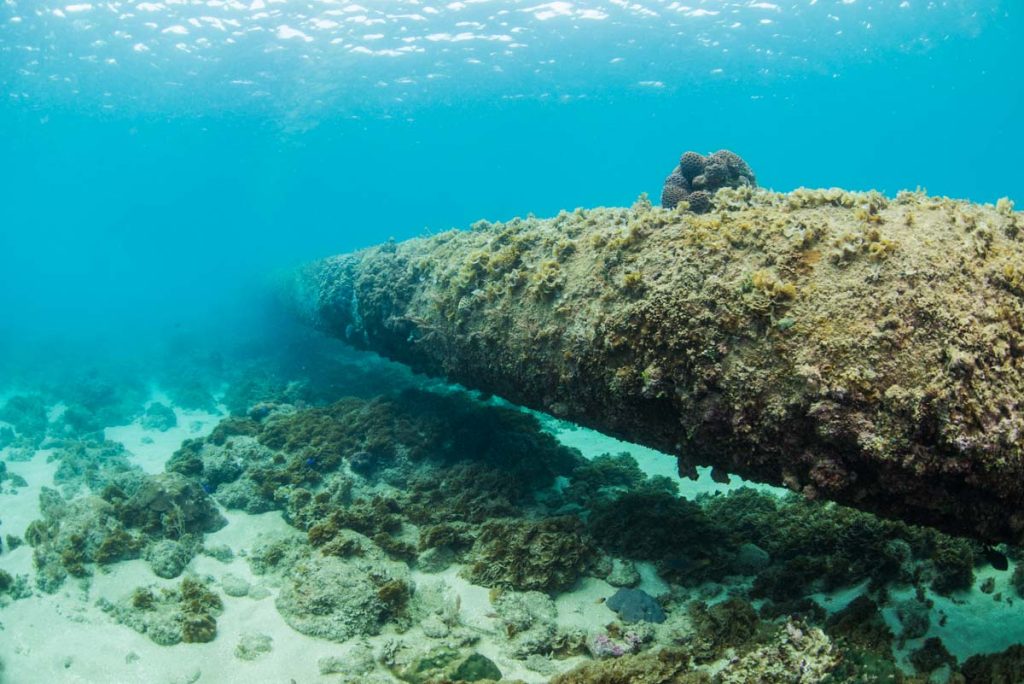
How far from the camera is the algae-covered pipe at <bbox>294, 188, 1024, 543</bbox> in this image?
12.8 ft

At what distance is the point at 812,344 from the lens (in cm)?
441

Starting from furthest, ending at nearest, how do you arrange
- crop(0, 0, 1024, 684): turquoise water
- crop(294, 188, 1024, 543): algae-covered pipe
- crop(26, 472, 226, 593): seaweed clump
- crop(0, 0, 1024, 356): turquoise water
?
crop(0, 0, 1024, 356): turquoise water < crop(26, 472, 226, 593): seaweed clump < crop(0, 0, 1024, 684): turquoise water < crop(294, 188, 1024, 543): algae-covered pipe

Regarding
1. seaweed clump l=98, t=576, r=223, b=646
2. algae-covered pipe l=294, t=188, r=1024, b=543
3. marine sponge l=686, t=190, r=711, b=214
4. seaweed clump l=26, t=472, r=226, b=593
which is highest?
marine sponge l=686, t=190, r=711, b=214

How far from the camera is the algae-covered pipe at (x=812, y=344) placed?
12.8 ft

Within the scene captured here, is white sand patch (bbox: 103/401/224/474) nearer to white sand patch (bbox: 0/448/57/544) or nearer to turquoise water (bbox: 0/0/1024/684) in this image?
turquoise water (bbox: 0/0/1024/684)

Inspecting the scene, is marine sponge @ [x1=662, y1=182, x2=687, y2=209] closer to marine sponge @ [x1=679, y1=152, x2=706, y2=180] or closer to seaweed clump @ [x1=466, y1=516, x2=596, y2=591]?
marine sponge @ [x1=679, y1=152, x2=706, y2=180]

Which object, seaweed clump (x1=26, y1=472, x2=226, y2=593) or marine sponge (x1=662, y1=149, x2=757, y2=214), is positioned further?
seaweed clump (x1=26, y1=472, x2=226, y2=593)

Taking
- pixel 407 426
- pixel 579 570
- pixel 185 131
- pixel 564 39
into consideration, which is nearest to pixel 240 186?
pixel 185 131

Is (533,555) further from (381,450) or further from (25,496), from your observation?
(25,496)

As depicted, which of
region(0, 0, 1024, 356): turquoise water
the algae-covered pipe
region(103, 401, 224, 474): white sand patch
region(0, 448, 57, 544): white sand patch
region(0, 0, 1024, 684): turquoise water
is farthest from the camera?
region(0, 0, 1024, 356): turquoise water

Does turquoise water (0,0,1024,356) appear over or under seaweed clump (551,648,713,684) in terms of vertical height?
over

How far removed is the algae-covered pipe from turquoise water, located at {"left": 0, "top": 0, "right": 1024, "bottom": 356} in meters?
9.40

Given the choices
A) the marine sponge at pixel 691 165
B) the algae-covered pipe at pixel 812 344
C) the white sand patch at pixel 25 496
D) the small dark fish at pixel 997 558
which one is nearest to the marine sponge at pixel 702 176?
→ the marine sponge at pixel 691 165

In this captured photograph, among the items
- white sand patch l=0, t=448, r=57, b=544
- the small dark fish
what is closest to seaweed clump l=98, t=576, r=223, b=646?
white sand patch l=0, t=448, r=57, b=544
